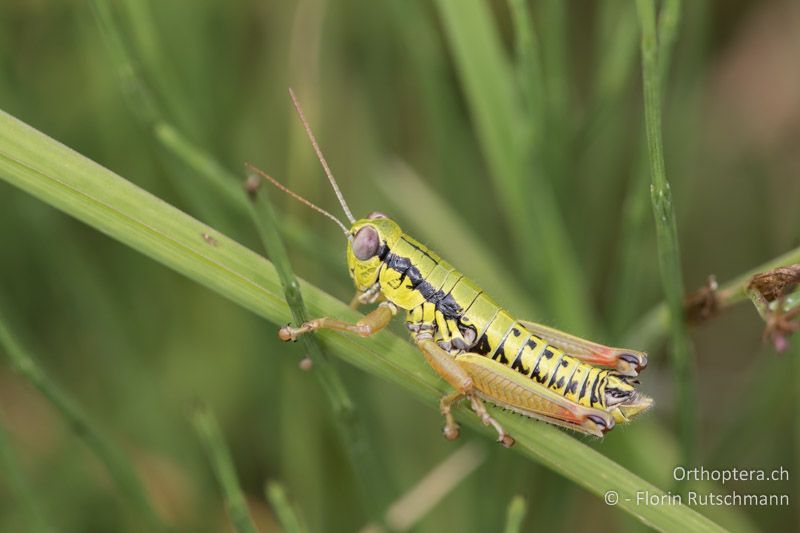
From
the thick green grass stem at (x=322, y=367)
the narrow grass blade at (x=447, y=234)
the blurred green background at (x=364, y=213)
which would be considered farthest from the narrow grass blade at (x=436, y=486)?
the narrow grass blade at (x=447, y=234)

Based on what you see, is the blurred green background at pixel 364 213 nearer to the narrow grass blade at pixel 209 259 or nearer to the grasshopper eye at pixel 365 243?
the grasshopper eye at pixel 365 243

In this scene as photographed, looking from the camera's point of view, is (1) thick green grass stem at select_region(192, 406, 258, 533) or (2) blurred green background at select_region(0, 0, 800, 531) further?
(2) blurred green background at select_region(0, 0, 800, 531)

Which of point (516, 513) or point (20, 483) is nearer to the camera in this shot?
point (516, 513)

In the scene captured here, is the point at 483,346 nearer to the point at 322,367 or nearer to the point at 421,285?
the point at 421,285

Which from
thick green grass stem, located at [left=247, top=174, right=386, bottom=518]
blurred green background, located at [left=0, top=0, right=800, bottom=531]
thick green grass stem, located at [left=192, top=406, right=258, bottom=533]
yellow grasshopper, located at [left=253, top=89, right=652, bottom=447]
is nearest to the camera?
thick green grass stem, located at [left=247, top=174, right=386, bottom=518]

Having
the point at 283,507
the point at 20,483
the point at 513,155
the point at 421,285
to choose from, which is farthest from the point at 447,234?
the point at 20,483

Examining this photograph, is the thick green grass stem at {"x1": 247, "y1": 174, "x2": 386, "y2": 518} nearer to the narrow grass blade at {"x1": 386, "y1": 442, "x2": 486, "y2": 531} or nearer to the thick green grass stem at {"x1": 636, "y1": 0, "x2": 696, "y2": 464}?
the narrow grass blade at {"x1": 386, "y1": 442, "x2": 486, "y2": 531}

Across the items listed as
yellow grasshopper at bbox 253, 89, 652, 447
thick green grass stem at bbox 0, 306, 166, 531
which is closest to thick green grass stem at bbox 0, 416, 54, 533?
thick green grass stem at bbox 0, 306, 166, 531
